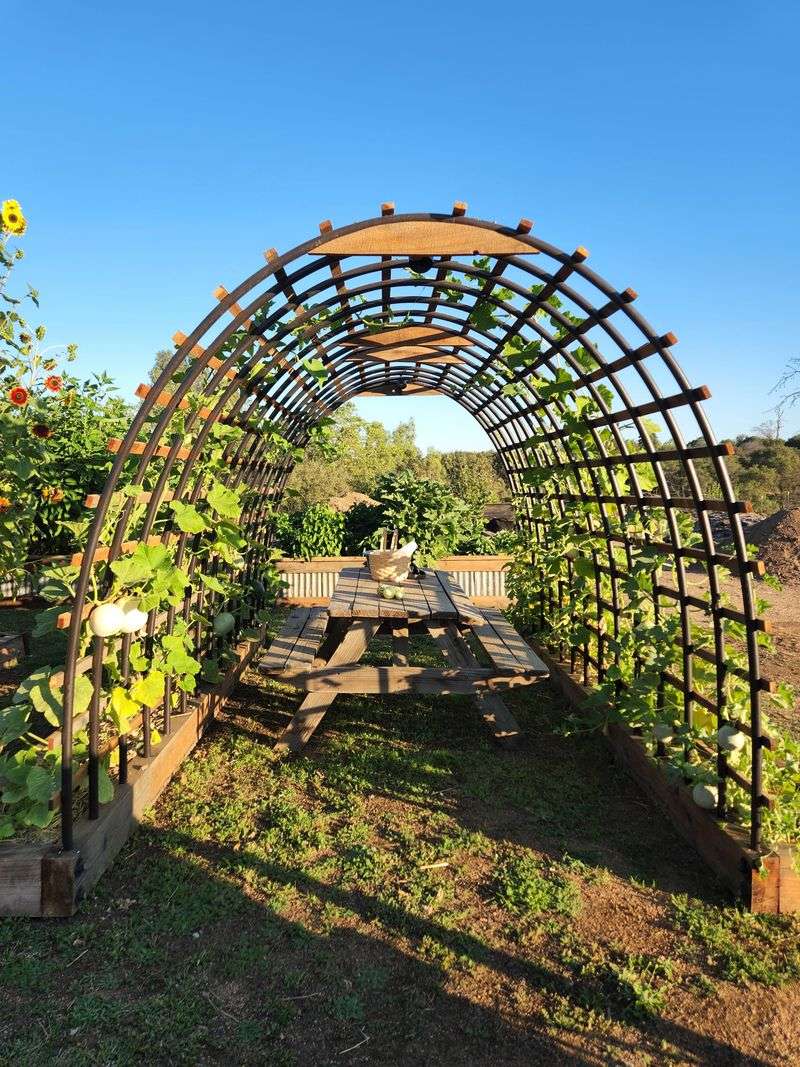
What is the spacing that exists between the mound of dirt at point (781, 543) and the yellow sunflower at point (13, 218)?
11709 millimetres

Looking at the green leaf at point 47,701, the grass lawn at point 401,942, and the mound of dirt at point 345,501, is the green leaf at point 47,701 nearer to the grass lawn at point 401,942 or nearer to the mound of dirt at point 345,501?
the grass lawn at point 401,942

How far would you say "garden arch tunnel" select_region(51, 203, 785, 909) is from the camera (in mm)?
3051

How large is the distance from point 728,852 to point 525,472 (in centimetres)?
350

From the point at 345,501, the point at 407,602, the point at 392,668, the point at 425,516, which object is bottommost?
the point at 392,668

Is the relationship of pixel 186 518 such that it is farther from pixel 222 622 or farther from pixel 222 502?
pixel 222 622

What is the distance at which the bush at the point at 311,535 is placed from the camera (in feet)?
32.0

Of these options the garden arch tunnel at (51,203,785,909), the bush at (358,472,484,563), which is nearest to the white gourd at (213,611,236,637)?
the garden arch tunnel at (51,203,785,909)

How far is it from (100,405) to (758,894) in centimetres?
797

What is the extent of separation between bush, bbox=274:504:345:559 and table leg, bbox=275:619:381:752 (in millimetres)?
5265

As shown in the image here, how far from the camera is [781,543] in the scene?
1309cm

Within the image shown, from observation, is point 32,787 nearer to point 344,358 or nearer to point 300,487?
point 344,358

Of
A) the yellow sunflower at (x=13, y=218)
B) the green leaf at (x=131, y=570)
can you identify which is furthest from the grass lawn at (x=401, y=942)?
the yellow sunflower at (x=13, y=218)

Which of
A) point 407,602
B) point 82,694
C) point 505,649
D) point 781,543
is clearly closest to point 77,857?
point 82,694

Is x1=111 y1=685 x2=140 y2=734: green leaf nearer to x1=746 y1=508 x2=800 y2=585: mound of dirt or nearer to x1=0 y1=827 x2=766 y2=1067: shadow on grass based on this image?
x1=0 y1=827 x2=766 y2=1067: shadow on grass
